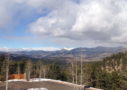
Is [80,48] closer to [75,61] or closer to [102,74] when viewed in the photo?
[75,61]

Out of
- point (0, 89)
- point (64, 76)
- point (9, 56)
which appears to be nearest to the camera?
point (9, 56)

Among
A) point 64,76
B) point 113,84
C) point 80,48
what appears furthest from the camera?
point 64,76

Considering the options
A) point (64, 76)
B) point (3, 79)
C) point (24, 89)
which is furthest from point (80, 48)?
point (64, 76)

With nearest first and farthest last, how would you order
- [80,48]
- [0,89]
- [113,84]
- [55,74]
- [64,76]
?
[80,48] → [0,89] → [113,84] → [55,74] → [64,76]

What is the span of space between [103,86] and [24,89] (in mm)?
16520

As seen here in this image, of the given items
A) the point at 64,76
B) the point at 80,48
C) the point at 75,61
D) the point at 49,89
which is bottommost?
the point at 64,76

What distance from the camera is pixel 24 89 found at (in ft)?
52.6

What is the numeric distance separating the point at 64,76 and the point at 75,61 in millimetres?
26207

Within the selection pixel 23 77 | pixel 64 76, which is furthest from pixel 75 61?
pixel 64 76

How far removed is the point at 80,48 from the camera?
25.5 feet

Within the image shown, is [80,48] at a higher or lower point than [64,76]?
higher

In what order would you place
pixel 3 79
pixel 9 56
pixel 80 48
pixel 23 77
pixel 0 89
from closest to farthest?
1. pixel 80 48
2. pixel 9 56
3. pixel 0 89
4. pixel 3 79
5. pixel 23 77

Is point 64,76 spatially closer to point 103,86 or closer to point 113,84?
point 103,86

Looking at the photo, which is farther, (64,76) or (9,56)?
(64,76)
